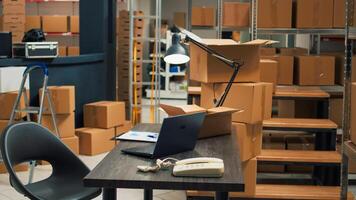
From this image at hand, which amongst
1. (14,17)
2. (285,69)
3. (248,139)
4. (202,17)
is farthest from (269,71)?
(14,17)

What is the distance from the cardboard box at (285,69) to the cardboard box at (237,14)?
0.46 metres

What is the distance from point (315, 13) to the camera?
4910 mm

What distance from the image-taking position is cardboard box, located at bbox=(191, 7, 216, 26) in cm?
564

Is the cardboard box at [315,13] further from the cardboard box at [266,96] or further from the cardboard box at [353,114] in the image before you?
the cardboard box at [353,114]

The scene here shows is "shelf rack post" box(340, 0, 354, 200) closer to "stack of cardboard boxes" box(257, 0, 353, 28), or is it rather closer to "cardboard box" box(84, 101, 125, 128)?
"stack of cardboard boxes" box(257, 0, 353, 28)

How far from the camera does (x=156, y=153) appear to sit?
2.46m

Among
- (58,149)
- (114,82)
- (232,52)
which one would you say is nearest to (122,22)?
(114,82)

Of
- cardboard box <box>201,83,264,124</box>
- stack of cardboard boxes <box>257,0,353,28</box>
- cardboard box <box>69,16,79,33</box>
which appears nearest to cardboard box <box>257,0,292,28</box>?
stack of cardboard boxes <box>257,0,353,28</box>

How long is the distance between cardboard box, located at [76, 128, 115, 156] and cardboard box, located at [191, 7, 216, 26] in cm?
163

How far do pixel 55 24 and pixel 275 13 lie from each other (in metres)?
5.64

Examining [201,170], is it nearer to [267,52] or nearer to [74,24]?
[267,52]

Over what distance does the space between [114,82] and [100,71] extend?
1.84 ft

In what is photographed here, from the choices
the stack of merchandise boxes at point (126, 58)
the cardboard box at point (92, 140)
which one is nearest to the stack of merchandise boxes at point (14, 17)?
the stack of merchandise boxes at point (126, 58)

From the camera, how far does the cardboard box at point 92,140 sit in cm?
584
